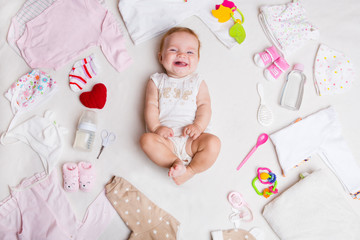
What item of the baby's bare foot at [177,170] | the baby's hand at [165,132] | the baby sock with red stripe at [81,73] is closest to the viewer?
the baby's bare foot at [177,170]

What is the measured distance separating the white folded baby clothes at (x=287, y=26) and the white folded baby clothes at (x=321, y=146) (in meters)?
0.40

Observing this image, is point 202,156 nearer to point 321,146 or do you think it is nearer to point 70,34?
point 321,146

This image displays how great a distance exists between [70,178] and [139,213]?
1.20 feet

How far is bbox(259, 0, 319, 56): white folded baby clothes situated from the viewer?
172cm

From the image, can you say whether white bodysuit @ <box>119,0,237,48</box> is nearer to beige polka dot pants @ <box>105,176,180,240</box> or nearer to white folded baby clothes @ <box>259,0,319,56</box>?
white folded baby clothes @ <box>259,0,319,56</box>

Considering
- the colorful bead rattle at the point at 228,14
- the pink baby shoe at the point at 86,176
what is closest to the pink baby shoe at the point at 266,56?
the colorful bead rattle at the point at 228,14

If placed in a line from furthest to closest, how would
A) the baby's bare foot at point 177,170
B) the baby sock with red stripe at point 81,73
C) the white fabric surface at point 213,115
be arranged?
the baby sock with red stripe at point 81,73
the white fabric surface at point 213,115
the baby's bare foot at point 177,170

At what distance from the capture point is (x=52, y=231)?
1.46 m

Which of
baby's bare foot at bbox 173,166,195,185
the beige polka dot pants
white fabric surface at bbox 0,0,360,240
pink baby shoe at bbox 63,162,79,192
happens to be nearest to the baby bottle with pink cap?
white fabric surface at bbox 0,0,360,240

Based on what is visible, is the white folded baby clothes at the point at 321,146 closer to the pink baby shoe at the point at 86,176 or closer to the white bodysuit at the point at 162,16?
the white bodysuit at the point at 162,16

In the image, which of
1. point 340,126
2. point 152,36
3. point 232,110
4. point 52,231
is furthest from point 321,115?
point 52,231

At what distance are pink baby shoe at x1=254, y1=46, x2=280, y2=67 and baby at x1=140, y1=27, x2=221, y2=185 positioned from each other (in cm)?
34

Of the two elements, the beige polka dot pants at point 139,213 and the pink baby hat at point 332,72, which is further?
the pink baby hat at point 332,72

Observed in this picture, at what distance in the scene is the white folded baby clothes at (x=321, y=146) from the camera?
1.59 m
